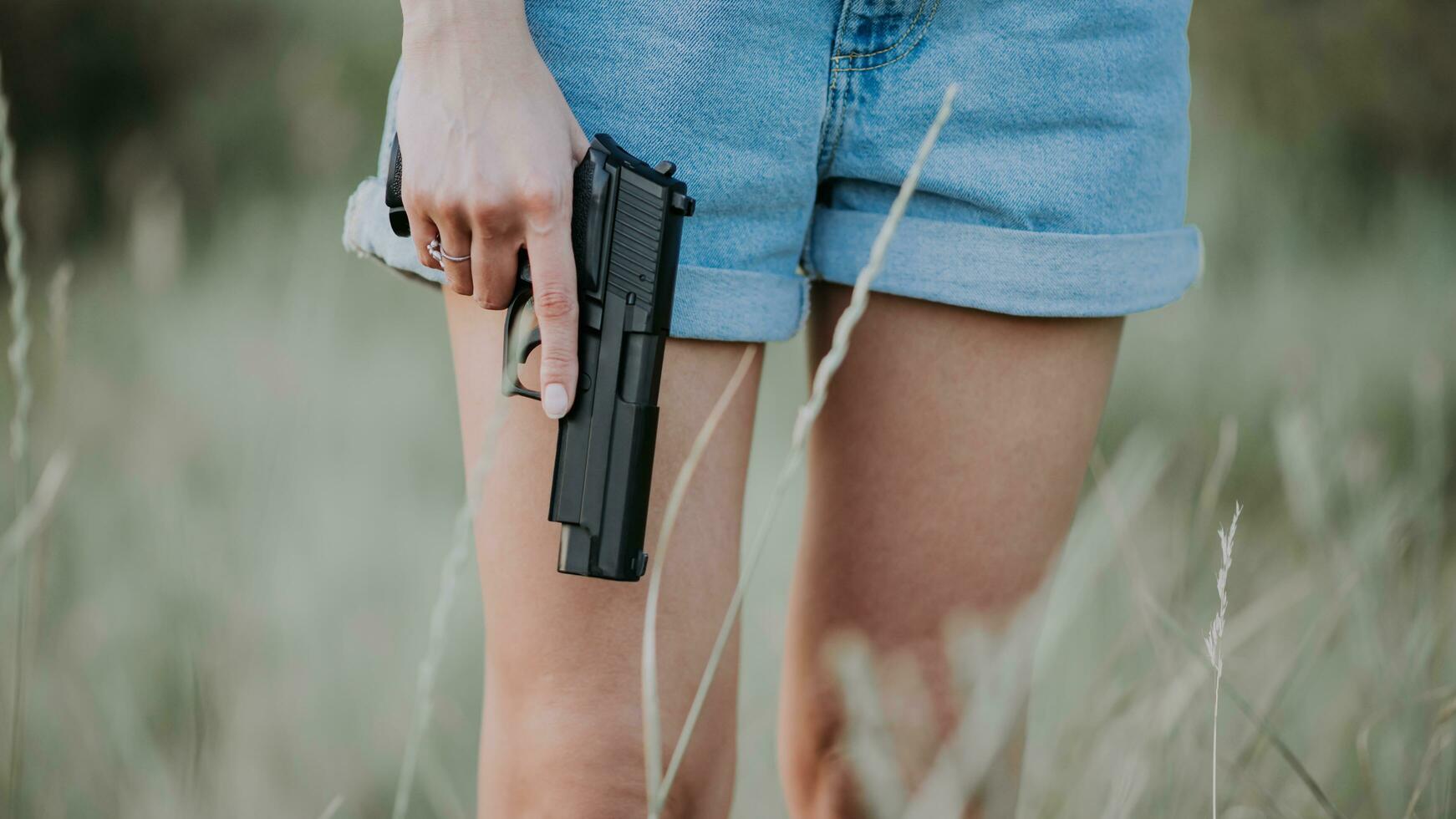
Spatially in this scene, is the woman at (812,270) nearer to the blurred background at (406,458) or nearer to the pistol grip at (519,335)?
the pistol grip at (519,335)

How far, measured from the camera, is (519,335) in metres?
0.80

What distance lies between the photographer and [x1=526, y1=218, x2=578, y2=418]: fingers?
0.77 metres

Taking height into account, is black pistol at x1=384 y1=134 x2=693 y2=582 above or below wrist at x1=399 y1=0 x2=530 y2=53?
below

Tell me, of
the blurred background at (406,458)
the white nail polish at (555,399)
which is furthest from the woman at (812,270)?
the blurred background at (406,458)

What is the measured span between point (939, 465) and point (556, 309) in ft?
1.39

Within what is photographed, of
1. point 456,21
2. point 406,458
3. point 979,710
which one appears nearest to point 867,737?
point 979,710

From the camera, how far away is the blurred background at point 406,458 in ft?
4.44

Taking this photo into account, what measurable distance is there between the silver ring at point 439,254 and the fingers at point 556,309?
0.17 ft

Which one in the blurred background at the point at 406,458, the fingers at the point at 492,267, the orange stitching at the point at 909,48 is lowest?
the blurred background at the point at 406,458

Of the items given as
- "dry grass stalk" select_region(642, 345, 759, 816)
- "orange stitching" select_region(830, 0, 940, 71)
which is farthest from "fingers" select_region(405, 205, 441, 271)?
"orange stitching" select_region(830, 0, 940, 71)

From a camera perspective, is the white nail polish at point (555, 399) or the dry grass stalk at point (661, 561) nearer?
the dry grass stalk at point (661, 561)

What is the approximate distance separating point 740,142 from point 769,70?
65mm

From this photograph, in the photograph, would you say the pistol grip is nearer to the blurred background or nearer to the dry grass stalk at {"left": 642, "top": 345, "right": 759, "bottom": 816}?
the dry grass stalk at {"left": 642, "top": 345, "right": 759, "bottom": 816}

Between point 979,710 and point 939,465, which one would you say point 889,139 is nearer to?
point 939,465
